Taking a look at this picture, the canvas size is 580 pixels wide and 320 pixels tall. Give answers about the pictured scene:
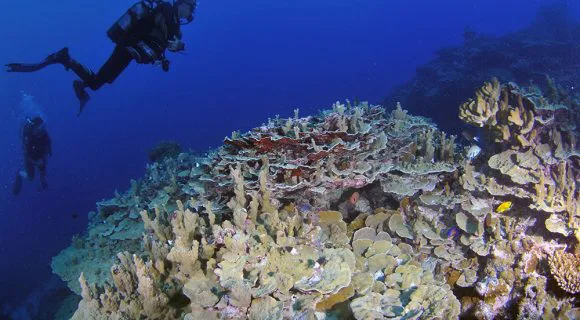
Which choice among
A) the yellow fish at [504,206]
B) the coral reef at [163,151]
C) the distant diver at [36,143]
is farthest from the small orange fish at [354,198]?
the distant diver at [36,143]

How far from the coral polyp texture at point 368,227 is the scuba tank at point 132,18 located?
12.0 ft

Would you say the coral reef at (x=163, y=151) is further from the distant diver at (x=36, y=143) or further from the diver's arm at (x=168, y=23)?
the diver's arm at (x=168, y=23)

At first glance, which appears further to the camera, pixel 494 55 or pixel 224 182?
pixel 494 55

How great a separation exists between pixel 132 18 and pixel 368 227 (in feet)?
19.9

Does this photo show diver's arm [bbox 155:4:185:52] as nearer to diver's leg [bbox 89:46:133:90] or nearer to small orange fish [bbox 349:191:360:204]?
diver's leg [bbox 89:46:133:90]

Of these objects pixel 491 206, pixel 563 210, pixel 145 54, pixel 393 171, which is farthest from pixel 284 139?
pixel 145 54

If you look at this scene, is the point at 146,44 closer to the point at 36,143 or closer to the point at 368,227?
the point at 368,227

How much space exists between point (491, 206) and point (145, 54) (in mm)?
6700

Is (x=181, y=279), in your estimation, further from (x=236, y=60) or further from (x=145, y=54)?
(x=236, y=60)

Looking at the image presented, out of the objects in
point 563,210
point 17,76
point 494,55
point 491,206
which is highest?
point 17,76

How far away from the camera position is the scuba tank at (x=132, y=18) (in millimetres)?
6676

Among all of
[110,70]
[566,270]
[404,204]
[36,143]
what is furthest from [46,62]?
[566,270]

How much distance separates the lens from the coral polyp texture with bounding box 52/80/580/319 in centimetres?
305

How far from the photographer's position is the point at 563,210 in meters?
4.14
